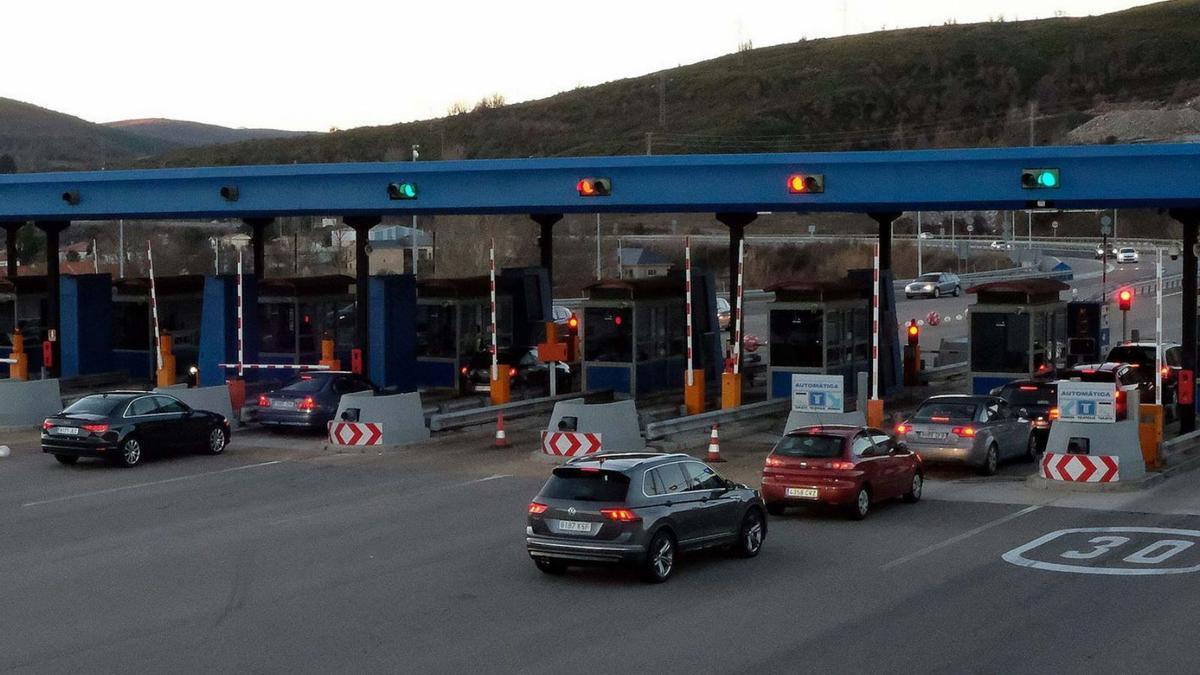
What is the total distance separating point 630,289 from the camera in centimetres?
3384

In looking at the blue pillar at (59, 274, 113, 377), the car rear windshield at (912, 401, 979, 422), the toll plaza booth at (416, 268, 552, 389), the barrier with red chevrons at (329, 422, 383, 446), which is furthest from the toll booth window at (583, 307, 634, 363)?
the blue pillar at (59, 274, 113, 377)

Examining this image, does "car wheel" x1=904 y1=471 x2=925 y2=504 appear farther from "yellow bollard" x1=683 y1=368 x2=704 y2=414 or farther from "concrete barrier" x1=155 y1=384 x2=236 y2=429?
"concrete barrier" x1=155 y1=384 x2=236 y2=429

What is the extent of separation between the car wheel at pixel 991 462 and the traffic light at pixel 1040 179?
4458 millimetres

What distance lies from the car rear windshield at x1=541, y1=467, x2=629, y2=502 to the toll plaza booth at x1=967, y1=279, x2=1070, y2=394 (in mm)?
19600

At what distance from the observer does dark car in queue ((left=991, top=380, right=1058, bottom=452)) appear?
26438 mm

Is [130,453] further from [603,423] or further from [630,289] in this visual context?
[630,289]

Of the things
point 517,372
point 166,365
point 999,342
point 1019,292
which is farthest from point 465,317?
point 1019,292

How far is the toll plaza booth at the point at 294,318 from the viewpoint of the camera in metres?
35.4

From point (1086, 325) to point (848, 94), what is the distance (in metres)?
129

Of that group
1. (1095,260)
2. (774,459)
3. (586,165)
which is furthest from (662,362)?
(1095,260)

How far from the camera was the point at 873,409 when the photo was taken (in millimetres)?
24703

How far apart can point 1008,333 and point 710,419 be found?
8.70 meters

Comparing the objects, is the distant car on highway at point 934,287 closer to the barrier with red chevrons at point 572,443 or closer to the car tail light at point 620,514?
the barrier with red chevrons at point 572,443

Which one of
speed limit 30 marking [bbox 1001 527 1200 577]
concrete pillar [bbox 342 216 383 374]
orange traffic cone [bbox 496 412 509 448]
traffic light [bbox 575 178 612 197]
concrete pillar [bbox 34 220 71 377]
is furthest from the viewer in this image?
concrete pillar [bbox 34 220 71 377]
